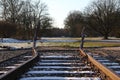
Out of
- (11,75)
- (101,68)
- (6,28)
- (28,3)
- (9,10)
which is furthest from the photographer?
(28,3)

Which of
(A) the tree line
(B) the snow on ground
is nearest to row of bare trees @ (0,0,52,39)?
(A) the tree line

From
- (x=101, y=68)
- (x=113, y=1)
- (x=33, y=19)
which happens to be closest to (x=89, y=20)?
(x=113, y=1)

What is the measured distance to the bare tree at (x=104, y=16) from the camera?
74000 mm

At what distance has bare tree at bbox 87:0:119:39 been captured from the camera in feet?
243

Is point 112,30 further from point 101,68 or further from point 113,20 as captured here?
point 101,68

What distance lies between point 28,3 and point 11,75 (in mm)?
75092

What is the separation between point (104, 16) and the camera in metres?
75.1

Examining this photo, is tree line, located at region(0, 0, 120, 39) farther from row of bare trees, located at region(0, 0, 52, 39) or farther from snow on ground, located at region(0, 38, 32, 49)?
snow on ground, located at region(0, 38, 32, 49)

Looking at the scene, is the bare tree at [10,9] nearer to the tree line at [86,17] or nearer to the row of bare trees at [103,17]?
the tree line at [86,17]

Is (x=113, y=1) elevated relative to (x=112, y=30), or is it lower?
elevated

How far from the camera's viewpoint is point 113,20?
73.1 meters

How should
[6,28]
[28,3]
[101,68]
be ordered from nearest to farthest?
1. [101,68]
2. [6,28]
3. [28,3]

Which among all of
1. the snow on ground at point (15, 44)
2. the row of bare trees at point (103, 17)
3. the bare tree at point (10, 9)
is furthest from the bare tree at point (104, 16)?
the snow on ground at point (15, 44)

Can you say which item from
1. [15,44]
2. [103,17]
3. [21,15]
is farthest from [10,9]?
A: [15,44]
